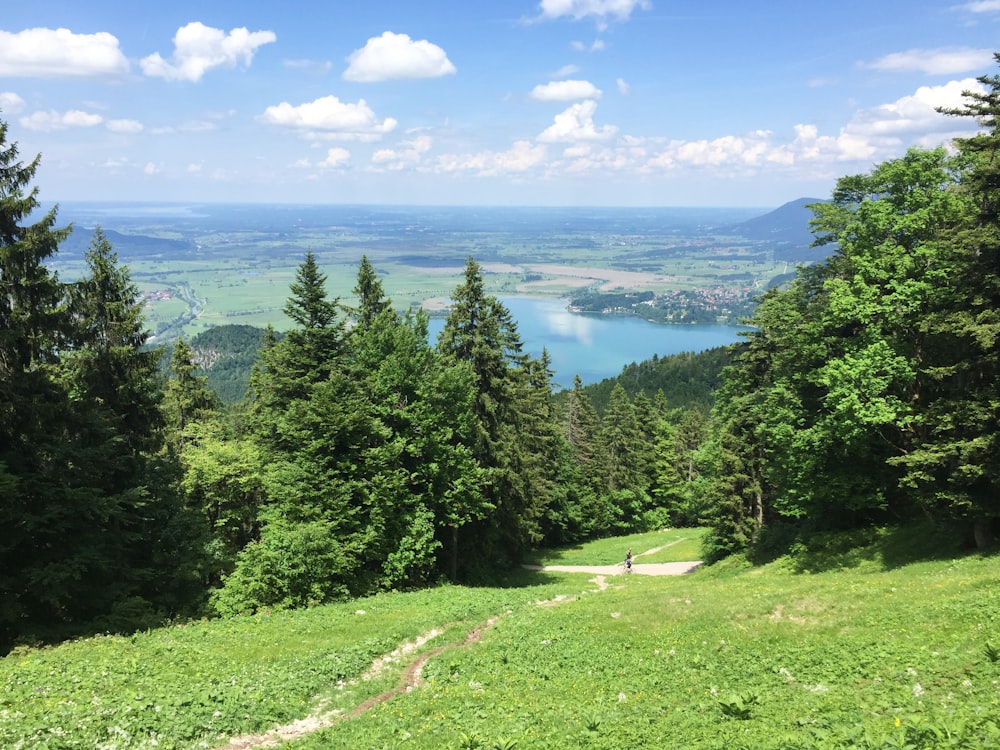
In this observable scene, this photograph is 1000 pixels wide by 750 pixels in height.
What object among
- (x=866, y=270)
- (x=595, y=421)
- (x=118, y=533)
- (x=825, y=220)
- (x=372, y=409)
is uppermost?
(x=825, y=220)

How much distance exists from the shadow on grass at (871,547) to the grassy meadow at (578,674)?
0.63m

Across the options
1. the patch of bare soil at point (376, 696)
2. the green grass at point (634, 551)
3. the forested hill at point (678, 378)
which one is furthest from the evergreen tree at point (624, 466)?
the forested hill at point (678, 378)

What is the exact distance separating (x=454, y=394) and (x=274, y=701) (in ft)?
52.9

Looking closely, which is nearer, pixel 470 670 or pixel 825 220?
pixel 470 670

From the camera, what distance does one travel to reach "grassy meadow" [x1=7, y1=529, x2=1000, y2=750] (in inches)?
386

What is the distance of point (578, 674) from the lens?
46.7 ft

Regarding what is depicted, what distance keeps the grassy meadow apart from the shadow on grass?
2.05 feet

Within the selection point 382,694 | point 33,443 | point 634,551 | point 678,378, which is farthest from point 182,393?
point 678,378

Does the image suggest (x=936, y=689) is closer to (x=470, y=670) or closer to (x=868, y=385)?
(x=470, y=670)

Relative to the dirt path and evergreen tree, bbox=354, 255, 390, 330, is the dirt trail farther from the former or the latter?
evergreen tree, bbox=354, 255, 390, 330

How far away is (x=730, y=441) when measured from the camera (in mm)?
32562

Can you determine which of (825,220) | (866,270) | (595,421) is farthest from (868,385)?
(595,421)

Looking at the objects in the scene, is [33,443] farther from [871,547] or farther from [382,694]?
[871,547]

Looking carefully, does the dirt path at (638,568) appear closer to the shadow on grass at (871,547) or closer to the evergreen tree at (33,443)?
the shadow on grass at (871,547)
